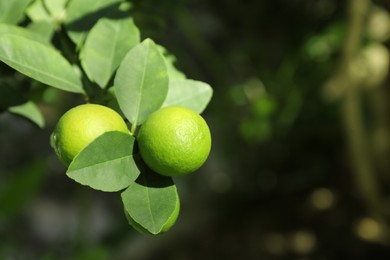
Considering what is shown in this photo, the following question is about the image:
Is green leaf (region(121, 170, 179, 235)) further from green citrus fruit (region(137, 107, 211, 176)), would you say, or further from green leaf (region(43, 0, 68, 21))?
green leaf (region(43, 0, 68, 21))

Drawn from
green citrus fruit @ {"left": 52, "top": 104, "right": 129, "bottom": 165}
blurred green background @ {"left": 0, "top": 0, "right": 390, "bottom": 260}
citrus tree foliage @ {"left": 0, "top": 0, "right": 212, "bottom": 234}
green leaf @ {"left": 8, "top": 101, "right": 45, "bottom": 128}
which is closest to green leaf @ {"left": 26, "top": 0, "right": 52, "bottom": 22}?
Result: citrus tree foliage @ {"left": 0, "top": 0, "right": 212, "bottom": 234}

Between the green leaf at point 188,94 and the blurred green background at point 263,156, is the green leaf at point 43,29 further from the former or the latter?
the blurred green background at point 263,156

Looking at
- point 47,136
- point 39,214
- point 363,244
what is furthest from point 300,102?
point 39,214

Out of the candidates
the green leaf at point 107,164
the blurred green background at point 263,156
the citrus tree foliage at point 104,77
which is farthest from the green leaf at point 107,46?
the blurred green background at point 263,156

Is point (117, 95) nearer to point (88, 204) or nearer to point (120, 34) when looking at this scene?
point (120, 34)

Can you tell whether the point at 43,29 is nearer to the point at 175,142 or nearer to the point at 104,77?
the point at 104,77

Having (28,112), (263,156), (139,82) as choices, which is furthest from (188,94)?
(263,156)
